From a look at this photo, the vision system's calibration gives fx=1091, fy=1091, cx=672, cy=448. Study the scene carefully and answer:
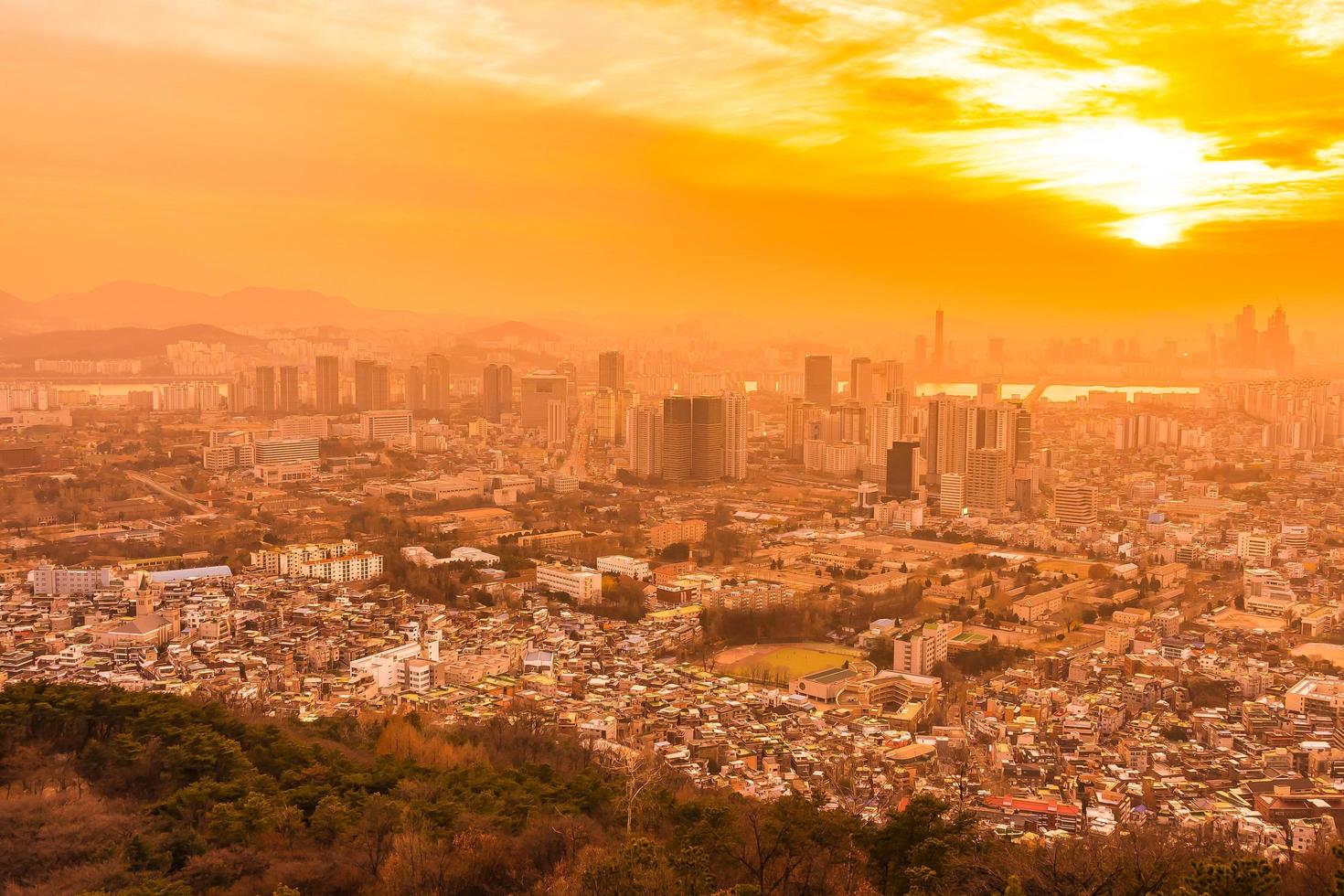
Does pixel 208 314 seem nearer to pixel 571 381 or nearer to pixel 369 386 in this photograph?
pixel 369 386

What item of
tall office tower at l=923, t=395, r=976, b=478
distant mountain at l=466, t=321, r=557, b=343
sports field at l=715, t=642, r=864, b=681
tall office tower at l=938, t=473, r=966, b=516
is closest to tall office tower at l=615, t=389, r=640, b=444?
distant mountain at l=466, t=321, r=557, b=343

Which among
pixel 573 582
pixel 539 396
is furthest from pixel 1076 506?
pixel 539 396

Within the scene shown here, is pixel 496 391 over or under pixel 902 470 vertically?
over

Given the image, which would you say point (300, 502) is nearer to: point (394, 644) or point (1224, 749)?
point (394, 644)

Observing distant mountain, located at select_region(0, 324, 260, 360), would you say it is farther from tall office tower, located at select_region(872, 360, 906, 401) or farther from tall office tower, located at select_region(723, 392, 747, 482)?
tall office tower, located at select_region(872, 360, 906, 401)

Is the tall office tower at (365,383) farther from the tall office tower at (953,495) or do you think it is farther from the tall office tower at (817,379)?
the tall office tower at (953,495)

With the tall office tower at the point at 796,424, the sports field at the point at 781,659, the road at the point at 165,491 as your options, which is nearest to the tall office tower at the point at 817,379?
the tall office tower at the point at 796,424
